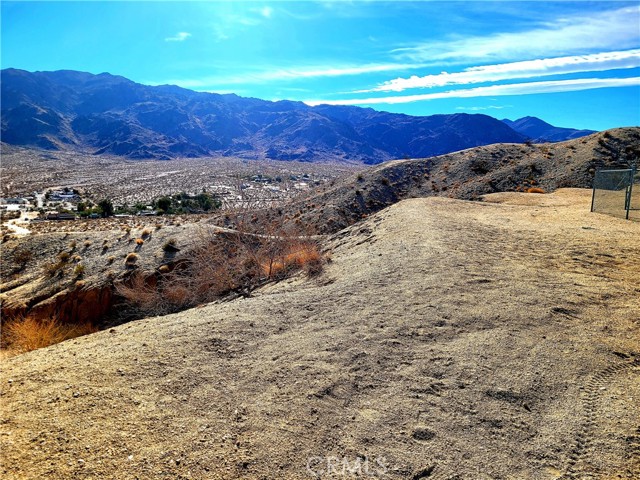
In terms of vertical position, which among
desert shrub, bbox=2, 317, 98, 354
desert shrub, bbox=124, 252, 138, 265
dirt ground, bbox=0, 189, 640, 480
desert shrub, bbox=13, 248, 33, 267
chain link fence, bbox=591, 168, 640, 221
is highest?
chain link fence, bbox=591, 168, 640, 221

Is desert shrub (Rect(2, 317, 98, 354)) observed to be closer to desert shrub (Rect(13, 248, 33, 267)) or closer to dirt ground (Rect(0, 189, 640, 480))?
dirt ground (Rect(0, 189, 640, 480))

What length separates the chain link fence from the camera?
1614 centimetres

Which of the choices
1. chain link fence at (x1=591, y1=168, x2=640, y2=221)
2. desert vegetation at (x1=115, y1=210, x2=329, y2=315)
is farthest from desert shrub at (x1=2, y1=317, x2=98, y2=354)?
chain link fence at (x1=591, y1=168, x2=640, y2=221)

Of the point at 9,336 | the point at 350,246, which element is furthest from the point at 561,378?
the point at 9,336

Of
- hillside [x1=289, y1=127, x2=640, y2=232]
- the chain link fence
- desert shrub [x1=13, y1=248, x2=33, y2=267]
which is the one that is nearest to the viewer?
the chain link fence

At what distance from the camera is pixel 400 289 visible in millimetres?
8844

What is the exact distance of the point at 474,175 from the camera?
33375 millimetres

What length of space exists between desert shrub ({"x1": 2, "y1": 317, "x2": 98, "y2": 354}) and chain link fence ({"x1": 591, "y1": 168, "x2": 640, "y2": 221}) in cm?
2171

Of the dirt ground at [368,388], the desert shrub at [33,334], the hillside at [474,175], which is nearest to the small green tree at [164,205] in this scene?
the hillside at [474,175]

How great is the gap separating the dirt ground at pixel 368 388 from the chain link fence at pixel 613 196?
799 centimetres

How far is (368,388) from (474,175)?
102 ft

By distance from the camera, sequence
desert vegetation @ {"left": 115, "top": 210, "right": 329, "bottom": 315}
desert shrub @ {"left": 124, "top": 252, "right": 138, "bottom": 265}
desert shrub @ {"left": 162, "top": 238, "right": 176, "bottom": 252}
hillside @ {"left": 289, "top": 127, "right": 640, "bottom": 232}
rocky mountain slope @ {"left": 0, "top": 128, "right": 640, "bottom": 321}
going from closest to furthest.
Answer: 1. desert vegetation @ {"left": 115, "top": 210, "right": 329, "bottom": 315}
2. rocky mountain slope @ {"left": 0, "top": 128, "right": 640, "bottom": 321}
3. desert shrub @ {"left": 124, "top": 252, "right": 138, "bottom": 265}
4. desert shrub @ {"left": 162, "top": 238, "right": 176, "bottom": 252}
5. hillside @ {"left": 289, "top": 127, "right": 640, "bottom": 232}

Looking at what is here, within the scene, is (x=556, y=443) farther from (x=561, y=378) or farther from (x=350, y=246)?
(x=350, y=246)

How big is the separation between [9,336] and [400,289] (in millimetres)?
15178
